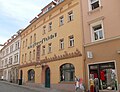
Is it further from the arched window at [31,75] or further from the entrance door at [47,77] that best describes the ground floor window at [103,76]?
the arched window at [31,75]

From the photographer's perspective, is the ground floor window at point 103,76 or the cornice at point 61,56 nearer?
the ground floor window at point 103,76

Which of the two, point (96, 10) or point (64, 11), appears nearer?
point (96, 10)

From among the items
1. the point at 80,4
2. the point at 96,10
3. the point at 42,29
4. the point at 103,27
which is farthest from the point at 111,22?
the point at 42,29

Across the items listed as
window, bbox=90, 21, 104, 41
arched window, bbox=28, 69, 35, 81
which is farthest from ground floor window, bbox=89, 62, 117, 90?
arched window, bbox=28, 69, 35, 81

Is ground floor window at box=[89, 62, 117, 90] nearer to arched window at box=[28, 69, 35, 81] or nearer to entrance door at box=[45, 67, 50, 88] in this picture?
entrance door at box=[45, 67, 50, 88]

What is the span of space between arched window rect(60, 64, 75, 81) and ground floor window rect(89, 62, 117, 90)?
3.37 m

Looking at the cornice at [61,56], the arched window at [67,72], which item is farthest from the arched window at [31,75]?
the arched window at [67,72]

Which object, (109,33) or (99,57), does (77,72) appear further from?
(109,33)

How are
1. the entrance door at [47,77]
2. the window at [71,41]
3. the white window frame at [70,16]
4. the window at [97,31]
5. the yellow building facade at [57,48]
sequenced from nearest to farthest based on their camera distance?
the window at [97,31] < the yellow building facade at [57,48] < the window at [71,41] < the white window frame at [70,16] < the entrance door at [47,77]

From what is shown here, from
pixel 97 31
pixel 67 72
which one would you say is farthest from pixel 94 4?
pixel 67 72

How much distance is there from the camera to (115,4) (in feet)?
54.8

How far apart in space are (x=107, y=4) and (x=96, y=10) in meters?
1.33

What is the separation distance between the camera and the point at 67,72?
21.9m

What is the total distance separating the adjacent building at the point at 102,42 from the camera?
16.1 m
